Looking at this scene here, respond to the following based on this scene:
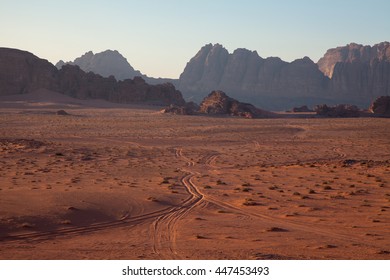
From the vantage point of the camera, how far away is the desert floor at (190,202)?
9.93 meters

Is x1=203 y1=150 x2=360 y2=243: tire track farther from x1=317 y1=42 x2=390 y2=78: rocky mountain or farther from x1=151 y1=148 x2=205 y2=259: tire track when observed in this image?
x1=317 y1=42 x2=390 y2=78: rocky mountain

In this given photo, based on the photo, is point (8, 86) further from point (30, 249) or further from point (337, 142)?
point (30, 249)

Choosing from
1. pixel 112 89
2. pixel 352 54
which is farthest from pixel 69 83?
pixel 352 54

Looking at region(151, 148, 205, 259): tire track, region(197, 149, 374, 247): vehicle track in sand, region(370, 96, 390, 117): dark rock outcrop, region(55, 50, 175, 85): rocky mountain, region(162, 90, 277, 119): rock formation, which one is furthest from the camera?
region(55, 50, 175, 85): rocky mountain

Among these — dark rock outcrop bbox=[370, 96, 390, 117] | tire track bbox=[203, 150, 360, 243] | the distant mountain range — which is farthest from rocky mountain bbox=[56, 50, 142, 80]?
tire track bbox=[203, 150, 360, 243]

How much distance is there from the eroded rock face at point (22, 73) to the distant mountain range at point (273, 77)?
151 ft

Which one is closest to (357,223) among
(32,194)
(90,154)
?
(32,194)

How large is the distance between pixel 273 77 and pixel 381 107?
7184 centimetres

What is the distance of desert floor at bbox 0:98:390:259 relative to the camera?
32.6ft

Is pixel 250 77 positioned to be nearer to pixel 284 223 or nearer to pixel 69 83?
pixel 69 83

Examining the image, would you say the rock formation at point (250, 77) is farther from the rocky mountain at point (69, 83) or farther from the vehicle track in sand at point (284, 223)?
the vehicle track in sand at point (284, 223)

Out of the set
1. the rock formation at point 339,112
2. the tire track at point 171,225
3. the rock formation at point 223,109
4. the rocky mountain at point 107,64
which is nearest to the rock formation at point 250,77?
the rocky mountain at point 107,64

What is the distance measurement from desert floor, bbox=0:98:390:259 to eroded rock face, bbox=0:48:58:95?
56.9 m

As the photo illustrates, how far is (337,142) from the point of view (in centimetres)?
3575
